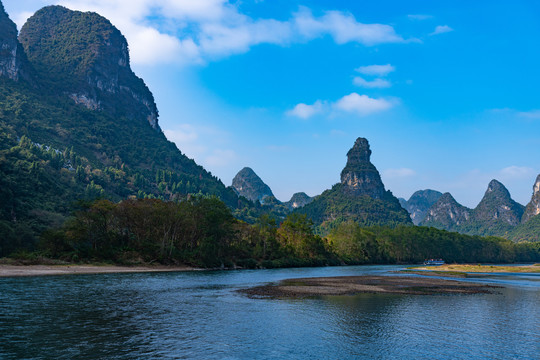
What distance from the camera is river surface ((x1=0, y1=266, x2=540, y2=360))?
70.4 ft

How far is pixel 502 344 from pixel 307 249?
129m

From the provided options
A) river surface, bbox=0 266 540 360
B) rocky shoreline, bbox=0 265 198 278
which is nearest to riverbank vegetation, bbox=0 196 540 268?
rocky shoreline, bbox=0 265 198 278

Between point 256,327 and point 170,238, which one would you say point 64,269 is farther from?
point 256,327

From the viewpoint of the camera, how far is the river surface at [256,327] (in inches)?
845

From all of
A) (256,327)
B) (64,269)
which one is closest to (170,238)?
(64,269)

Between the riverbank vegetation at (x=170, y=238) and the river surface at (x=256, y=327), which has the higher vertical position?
the riverbank vegetation at (x=170, y=238)

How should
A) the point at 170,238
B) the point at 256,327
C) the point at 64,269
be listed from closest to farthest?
1. the point at 256,327
2. the point at 64,269
3. the point at 170,238

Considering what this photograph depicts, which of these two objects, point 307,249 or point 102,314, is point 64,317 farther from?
point 307,249

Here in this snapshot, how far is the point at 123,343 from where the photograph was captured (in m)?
22.3

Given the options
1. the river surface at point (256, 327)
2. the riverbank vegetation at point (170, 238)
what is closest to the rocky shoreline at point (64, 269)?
the riverbank vegetation at point (170, 238)

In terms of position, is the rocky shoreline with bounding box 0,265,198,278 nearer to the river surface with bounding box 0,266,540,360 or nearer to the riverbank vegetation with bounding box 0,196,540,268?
the riverbank vegetation with bounding box 0,196,540,268

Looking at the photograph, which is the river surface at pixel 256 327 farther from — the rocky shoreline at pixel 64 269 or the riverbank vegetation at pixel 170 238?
the riverbank vegetation at pixel 170 238

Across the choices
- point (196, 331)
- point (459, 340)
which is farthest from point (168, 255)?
point (459, 340)

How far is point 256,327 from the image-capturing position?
28219 millimetres
